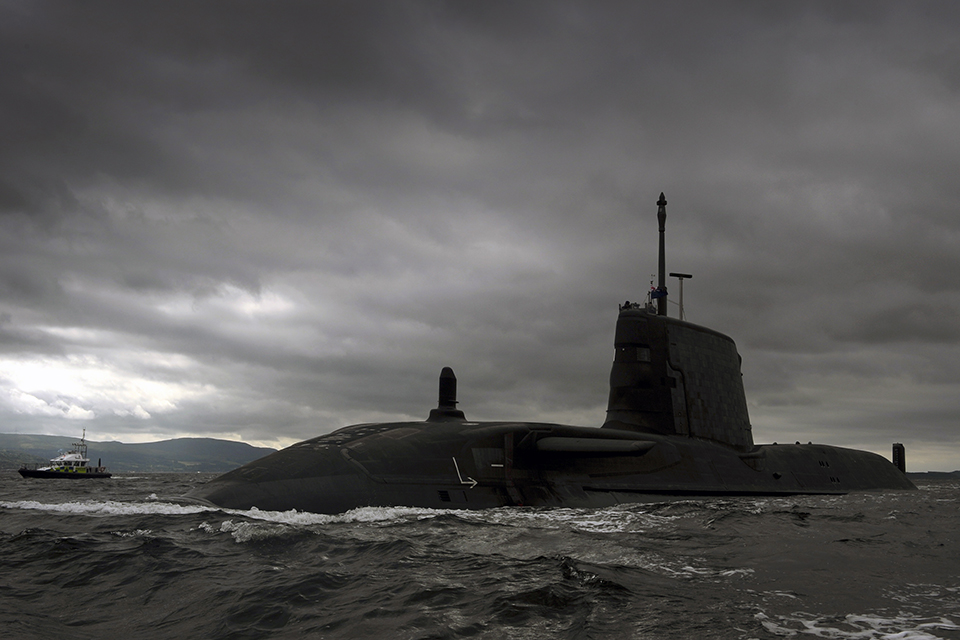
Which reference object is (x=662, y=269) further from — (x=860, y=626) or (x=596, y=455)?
(x=860, y=626)

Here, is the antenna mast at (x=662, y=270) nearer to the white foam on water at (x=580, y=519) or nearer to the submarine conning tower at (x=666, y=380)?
the submarine conning tower at (x=666, y=380)

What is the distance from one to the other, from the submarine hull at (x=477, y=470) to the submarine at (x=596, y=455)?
32 millimetres

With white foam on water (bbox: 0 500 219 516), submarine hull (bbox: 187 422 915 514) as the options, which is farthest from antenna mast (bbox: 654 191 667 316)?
white foam on water (bbox: 0 500 219 516)

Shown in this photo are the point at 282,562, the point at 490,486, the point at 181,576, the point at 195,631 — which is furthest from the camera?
the point at 490,486

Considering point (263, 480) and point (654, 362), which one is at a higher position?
point (654, 362)

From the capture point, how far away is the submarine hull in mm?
14859

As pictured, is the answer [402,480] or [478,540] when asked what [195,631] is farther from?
[402,480]

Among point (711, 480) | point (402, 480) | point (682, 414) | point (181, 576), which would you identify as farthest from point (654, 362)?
point (181, 576)

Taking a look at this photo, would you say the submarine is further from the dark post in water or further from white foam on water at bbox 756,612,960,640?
white foam on water at bbox 756,612,960,640

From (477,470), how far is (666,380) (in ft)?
24.8

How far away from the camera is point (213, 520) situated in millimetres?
12492

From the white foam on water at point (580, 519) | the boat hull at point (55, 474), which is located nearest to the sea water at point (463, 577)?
the white foam on water at point (580, 519)

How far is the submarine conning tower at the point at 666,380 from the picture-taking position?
20.9 m

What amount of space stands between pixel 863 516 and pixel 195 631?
15.1 metres
